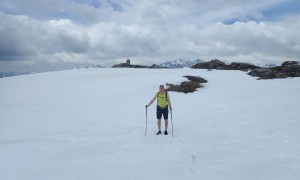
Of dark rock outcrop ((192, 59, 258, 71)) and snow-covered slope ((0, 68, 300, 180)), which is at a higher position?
dark rock outcrop ((192, 59, 258, 71))

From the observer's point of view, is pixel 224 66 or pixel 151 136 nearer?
pixel 151 136

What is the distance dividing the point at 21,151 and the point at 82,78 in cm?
3303

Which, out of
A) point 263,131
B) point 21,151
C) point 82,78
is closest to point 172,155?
point 263,131

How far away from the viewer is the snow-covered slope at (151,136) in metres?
10.5

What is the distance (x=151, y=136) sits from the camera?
51.4 feet

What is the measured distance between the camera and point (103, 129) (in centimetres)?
1789

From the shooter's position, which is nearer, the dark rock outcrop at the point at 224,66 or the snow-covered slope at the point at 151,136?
the snow-covered slope at the point at 151,136

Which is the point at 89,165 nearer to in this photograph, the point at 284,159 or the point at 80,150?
the point at 80,150

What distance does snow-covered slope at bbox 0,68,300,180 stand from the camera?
10.5 metres

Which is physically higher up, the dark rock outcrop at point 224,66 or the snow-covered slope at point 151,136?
the dark rock outcrop at point 224,66

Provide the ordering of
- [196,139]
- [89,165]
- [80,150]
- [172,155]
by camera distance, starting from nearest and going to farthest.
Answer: [89,165] → [172,155] → [80,150] → [196,139]

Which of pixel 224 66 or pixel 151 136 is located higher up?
pixel 224 66

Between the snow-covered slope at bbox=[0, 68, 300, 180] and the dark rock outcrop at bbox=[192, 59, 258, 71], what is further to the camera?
the dark rock outcrop at bbox=[192, 59, 258, 71]

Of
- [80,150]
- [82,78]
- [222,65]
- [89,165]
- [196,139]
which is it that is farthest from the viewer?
[222,65]
